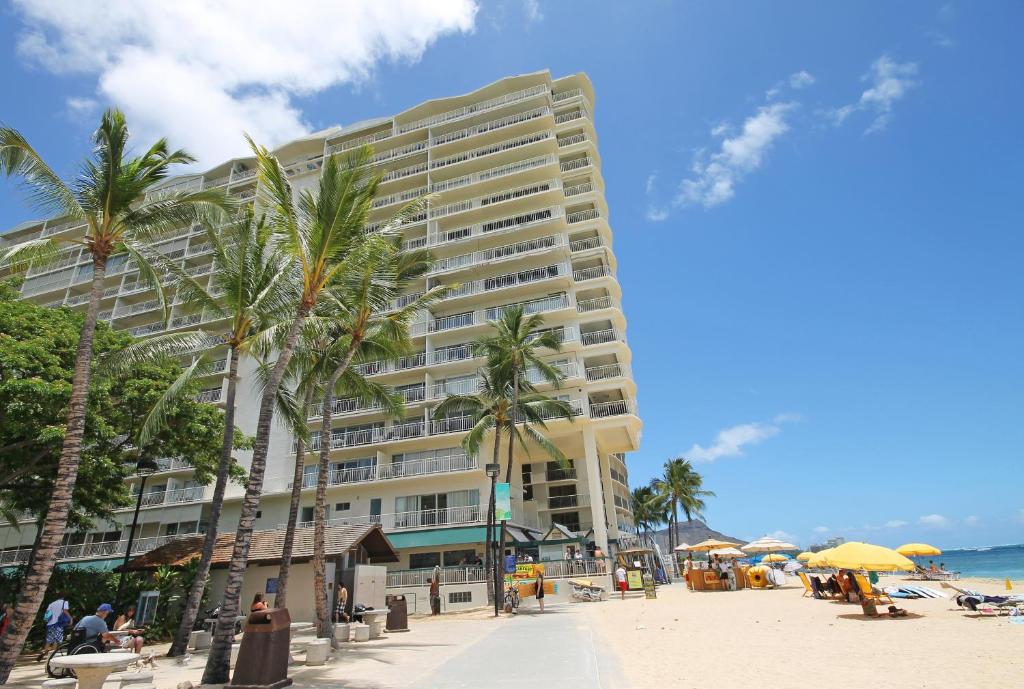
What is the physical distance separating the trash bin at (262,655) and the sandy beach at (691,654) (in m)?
0.70

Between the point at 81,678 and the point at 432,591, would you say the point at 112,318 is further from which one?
the point at 81,678

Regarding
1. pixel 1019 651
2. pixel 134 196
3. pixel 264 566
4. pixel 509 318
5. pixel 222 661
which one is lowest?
pixel 1019 651

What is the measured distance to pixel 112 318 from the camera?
1758 inches

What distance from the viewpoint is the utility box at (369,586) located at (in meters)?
18.7

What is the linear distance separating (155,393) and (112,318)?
32551 mm

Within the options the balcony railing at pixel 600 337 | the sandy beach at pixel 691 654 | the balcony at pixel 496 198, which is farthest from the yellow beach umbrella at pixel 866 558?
the balcony at pixel 496 198

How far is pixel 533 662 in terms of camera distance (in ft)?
32.2

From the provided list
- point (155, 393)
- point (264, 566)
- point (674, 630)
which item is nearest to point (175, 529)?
point (264, 566)

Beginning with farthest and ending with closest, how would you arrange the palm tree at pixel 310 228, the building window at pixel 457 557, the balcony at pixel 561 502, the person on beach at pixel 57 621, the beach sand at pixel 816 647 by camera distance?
1. the balcony at pixel 561 502
2. the building window at pixel 457 557
3. the person on beach at pixel 57 621
4. the palm tree at pixel 310 228
5. the beach sand at pixel 816 647

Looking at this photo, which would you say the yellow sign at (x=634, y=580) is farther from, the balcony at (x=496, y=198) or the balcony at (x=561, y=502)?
the balcony at (x=496, y=198)

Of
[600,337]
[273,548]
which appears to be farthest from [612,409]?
[273,548]

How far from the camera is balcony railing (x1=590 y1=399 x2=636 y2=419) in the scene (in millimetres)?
32094

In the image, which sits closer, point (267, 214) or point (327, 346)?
point (267, 214)

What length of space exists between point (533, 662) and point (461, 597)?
17.0 m
